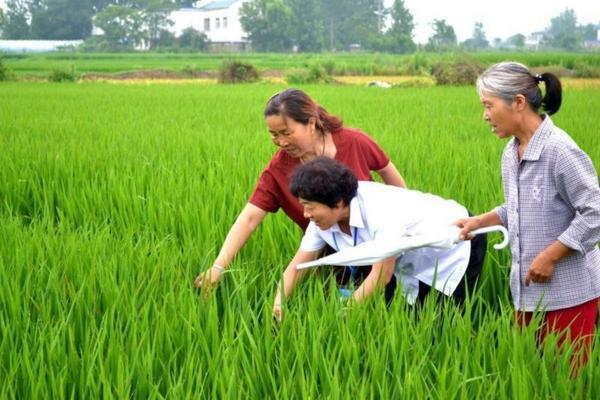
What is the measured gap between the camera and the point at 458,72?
675 inches

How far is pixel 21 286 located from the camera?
104 inches

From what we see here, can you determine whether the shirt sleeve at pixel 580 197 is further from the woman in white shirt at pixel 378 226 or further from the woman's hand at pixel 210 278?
the woman's hand at pixel 210 278

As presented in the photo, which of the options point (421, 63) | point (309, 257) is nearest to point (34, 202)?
point (309, 257)

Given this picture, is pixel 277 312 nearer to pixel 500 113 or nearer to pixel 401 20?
pixel 500 113

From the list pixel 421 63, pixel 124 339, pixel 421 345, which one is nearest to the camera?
pixel 421 345

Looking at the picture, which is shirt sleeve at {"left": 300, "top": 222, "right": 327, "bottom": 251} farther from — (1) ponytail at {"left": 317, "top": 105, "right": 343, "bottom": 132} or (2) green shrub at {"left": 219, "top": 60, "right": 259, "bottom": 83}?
(2) green shrub at {"left": 219, "top": 60, "right": 259, "bottom": 83}

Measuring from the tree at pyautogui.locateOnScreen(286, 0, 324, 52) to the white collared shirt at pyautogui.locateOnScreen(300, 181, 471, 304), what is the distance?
1808 inches

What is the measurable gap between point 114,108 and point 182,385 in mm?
8994

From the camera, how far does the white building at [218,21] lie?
53344 millimetres

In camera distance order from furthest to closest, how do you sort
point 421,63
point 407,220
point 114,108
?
point 421,63 → point 114,108 → point 407,220

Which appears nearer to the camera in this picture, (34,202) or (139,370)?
(139,370)

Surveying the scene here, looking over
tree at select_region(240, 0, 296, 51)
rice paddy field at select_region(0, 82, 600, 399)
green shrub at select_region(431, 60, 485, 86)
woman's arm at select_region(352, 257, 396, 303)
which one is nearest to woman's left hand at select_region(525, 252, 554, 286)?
rice paddy field at select_region(0, 82, 600, 399)

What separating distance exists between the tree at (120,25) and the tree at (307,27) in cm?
815

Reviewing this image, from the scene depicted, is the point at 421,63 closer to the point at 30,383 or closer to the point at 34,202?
the point at 34,202
